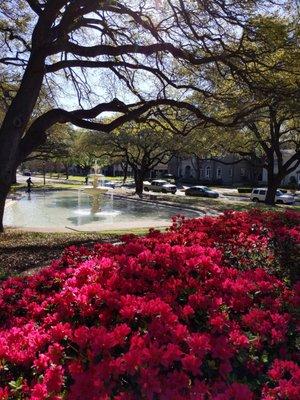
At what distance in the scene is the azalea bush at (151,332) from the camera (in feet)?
8.58

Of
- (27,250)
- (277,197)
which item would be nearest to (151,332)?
(27,250)

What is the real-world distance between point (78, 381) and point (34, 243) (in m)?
9.65

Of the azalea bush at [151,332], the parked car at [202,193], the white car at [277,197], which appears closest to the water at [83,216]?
the white car at [277,197]

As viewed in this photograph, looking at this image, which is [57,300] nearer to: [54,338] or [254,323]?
[54,338]

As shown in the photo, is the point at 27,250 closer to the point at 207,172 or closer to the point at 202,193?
the point at 202,193

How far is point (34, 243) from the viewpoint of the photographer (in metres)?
11.9

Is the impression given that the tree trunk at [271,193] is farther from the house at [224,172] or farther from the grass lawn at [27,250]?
the house at [224,172]

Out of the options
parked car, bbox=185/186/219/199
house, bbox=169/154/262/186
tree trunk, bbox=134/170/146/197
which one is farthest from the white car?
house, bbox=169/154/262/186

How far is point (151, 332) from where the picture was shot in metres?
3.06

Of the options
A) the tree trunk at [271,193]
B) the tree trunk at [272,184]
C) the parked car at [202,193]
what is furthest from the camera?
the parked car at [202,193]

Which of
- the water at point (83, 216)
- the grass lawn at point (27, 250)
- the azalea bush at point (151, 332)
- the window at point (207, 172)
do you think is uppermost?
the window at point (207, 172)

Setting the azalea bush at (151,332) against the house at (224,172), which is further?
→ the house at (224,172)

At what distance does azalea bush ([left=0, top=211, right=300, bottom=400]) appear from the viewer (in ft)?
8.58

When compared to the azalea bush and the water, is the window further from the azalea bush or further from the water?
the azalea bush
